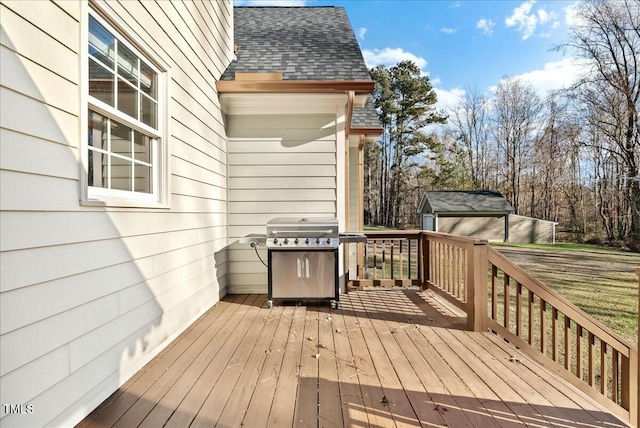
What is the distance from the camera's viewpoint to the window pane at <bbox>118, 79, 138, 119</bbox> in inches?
90.3

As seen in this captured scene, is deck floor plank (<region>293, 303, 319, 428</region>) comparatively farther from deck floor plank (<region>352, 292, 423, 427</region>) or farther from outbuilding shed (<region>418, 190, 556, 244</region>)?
outbuilding shed (<region>418, 190, 556, 244</region>)

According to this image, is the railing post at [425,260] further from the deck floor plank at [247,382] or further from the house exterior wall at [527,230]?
the house exterior wall at [527,230]

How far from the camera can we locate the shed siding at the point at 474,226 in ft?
54.1

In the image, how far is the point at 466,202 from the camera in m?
16.7

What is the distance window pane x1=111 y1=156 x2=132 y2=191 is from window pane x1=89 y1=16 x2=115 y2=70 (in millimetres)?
628

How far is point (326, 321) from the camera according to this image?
11.3 feet

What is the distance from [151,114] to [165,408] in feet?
7.15

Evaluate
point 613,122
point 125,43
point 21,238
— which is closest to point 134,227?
point 21,238

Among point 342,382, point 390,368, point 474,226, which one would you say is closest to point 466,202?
point 474,226

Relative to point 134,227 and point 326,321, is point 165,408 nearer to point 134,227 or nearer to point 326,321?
point 134,227

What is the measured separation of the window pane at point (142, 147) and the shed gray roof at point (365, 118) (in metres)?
4.37

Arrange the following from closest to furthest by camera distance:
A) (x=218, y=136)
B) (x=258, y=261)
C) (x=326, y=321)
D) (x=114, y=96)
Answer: (x=114, y=96), (x=326, y=321), (x=218, y=136), (x=258, y=261)

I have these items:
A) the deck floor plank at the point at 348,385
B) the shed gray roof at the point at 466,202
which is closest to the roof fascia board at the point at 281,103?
the deck floor plank at the point at 348,385

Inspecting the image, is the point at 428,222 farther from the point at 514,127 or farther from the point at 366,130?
the point at 366,130
